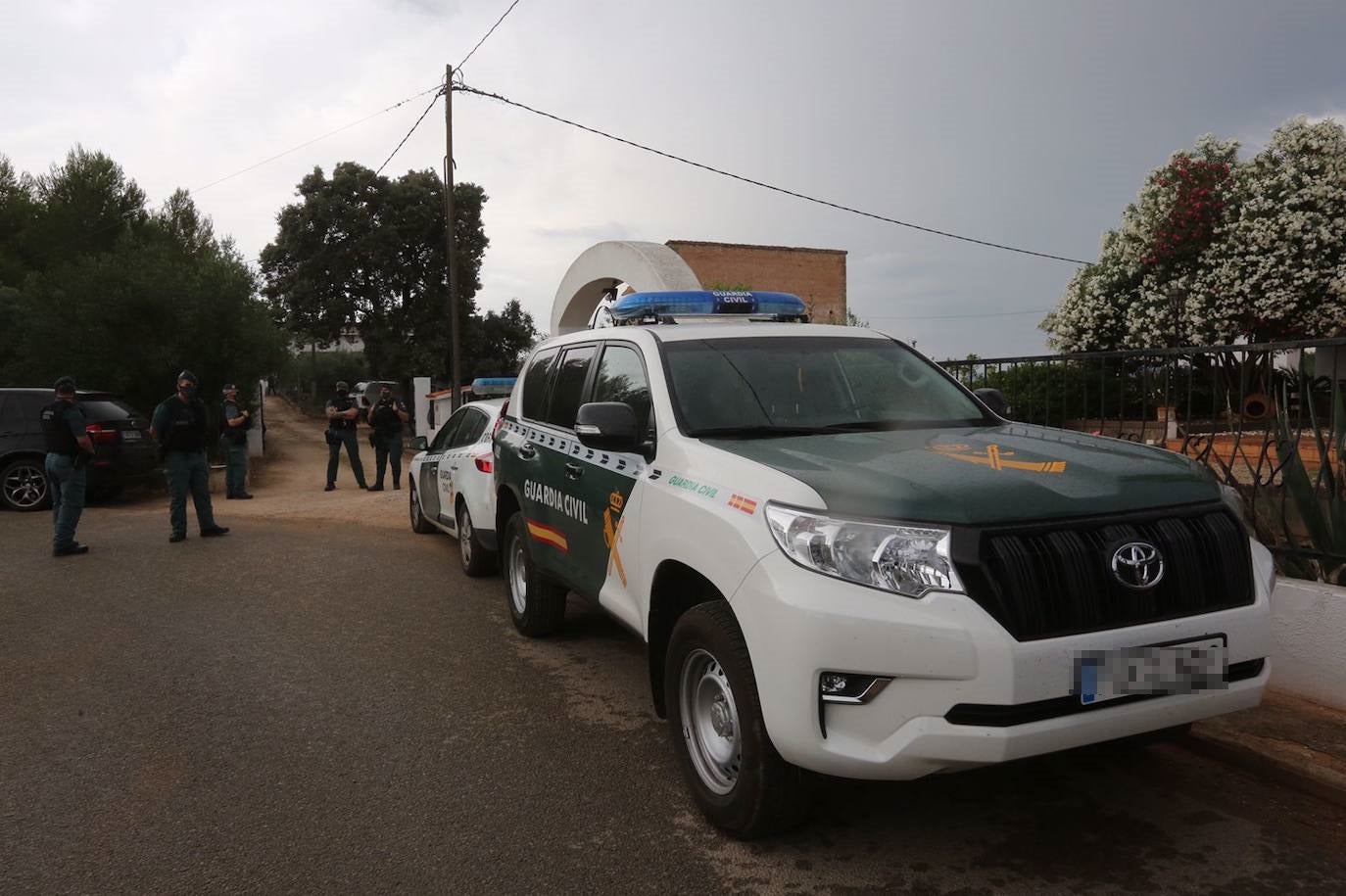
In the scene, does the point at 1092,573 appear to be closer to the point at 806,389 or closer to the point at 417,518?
the point at 806,389

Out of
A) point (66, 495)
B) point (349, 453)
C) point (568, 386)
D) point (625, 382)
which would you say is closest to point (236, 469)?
point (349, 453)

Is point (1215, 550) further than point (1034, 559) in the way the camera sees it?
Yes

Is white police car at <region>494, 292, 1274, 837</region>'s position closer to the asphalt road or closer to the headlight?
the headlight

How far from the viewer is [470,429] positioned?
28.7 feet

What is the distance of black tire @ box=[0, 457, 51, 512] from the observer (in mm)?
13281

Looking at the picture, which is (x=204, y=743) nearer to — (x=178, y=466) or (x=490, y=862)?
(x=490, y=862)

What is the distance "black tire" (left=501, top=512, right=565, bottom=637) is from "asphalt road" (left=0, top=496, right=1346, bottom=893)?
0.51 ft

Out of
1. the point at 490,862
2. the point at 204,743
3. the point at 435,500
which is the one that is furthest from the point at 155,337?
the point at 490,862

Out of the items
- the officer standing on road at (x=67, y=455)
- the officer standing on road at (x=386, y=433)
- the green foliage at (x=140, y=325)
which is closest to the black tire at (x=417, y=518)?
the officer standing on road at (x=67, y=455)

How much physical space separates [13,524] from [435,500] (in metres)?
6.40

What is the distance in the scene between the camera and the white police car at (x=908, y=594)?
2787 millimetres

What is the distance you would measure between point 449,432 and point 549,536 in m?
4.34

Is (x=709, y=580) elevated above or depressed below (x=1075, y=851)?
above

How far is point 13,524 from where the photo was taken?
11875mm
